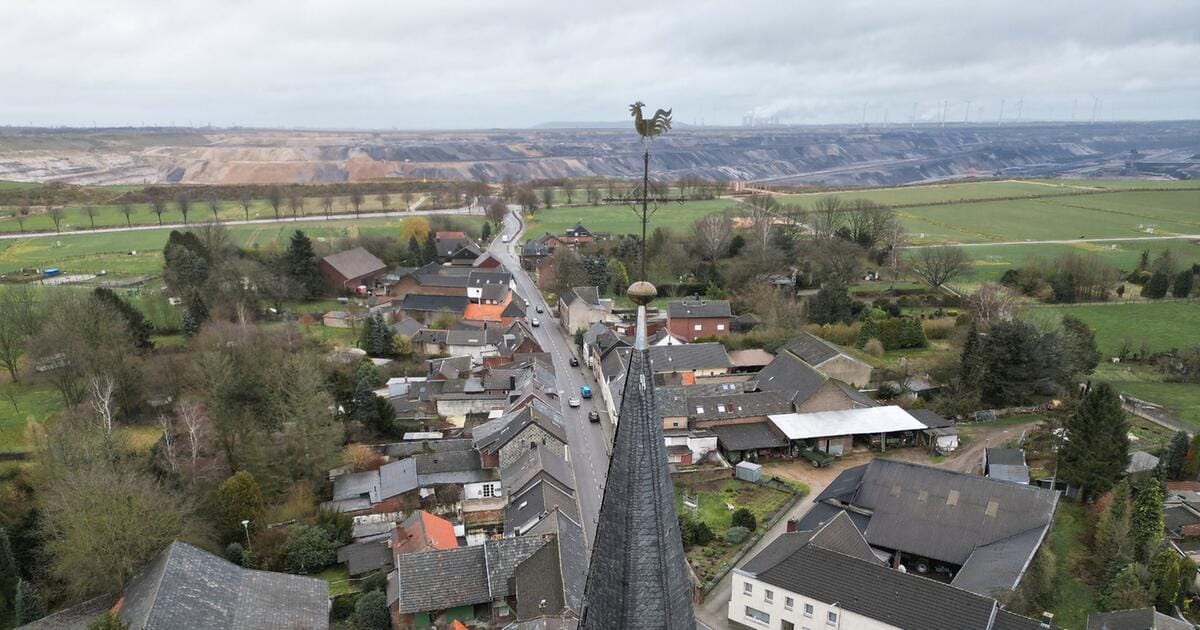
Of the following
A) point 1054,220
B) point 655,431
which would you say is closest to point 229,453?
point 655,431

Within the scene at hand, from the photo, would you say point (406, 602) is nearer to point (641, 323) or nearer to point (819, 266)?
point (641, 323)

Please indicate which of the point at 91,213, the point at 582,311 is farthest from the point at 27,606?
the point at 91,213

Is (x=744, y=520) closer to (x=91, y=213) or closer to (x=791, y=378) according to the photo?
(x=791, y=378)

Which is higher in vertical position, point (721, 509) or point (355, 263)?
point (355, 263)

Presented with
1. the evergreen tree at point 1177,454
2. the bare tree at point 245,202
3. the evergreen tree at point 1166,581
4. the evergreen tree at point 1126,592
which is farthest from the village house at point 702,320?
the bare tree at point 245,202

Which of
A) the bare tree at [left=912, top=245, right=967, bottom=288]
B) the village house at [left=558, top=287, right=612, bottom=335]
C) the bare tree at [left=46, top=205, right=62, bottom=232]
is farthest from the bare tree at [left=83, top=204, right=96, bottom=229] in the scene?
the bare tree at [left=912, top=245, right=967, bottom=288]

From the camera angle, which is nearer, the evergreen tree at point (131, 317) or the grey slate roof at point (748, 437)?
the grey slate roof at point (748, 437)

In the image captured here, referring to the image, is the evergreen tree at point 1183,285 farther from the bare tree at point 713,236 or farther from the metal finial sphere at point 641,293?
the metal finial sphere at point 641,293
